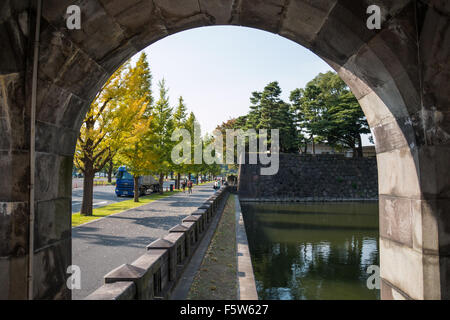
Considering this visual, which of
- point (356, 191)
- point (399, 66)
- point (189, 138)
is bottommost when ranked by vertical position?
point (356, 191)

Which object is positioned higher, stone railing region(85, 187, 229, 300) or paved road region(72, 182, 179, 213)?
stone railing region(85, 187, 229, 300)

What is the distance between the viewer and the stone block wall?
35.3 metres

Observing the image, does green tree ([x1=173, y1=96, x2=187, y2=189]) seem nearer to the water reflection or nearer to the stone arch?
the water reflection

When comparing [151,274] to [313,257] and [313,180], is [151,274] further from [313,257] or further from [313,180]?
[313,180]

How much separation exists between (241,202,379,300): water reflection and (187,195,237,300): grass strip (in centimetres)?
115

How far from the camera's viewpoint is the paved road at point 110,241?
22.5 ft

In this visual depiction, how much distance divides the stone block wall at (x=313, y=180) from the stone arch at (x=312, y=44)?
31.7m

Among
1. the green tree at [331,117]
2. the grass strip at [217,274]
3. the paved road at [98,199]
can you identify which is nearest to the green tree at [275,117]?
the green tree at [331,117]

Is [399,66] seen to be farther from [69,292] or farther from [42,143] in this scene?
[69,292]

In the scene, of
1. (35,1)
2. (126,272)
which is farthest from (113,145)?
(35,1)

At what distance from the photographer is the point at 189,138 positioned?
128 ft

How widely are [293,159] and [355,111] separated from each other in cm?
977

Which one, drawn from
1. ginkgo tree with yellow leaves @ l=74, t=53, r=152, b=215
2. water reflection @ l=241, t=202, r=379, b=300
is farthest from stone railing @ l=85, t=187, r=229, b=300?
ginkgo tree with yellow leaves @ l=74, t=53, r=152, b=215
